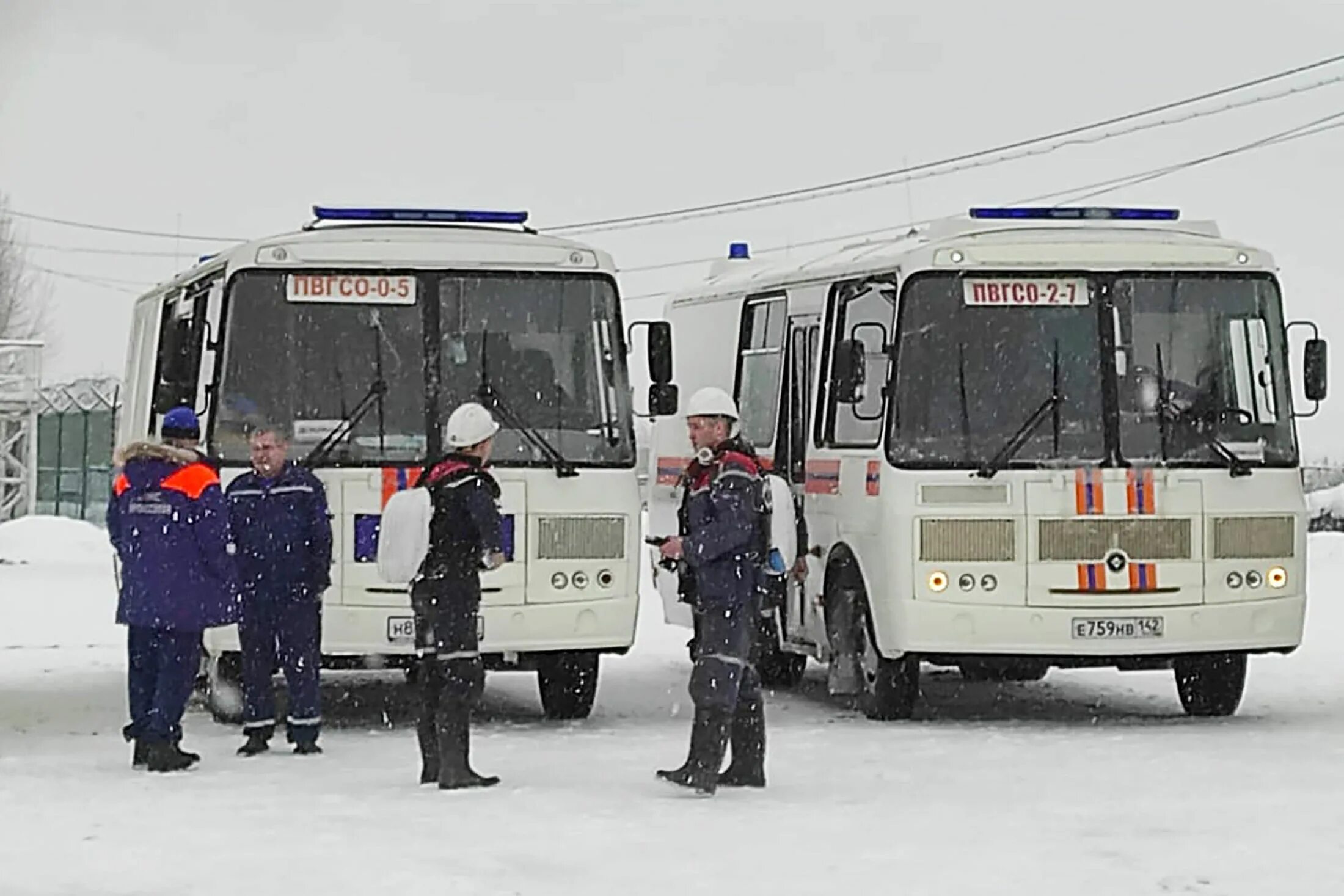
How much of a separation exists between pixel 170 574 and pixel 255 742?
1.46 metres

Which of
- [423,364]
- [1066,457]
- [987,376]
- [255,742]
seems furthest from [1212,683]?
[255,742]

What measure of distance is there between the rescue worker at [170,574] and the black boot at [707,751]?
106 inches

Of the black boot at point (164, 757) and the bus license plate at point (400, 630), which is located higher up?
the bus license plate at point (400, 630)

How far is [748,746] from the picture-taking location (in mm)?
12102

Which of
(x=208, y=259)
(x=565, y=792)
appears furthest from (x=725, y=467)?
(x=208, y=259)

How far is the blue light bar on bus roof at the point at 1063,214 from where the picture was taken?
54.6ft

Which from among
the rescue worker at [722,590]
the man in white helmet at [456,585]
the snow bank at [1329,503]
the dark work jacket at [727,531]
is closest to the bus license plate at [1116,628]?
the rescue worker at [722,590]

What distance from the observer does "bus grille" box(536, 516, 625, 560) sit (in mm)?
15383

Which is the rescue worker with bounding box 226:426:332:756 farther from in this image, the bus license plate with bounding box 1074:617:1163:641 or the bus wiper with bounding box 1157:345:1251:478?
the bus wiper with bounding box 1157:345:1251:478

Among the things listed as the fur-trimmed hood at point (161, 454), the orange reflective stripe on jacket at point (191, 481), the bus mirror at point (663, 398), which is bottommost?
the orange reflective stripe on jacket at point (191, 481)

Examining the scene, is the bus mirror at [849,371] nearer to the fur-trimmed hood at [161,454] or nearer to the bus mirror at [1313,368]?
the bus mirror at [1313,368]

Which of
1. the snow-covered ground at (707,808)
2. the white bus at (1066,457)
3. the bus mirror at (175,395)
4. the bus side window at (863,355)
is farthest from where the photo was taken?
the bus side window at (863,355)

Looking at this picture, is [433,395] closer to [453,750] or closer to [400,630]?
[400,630]

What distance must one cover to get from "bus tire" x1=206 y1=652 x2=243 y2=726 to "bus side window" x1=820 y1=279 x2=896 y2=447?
3.99 metres
